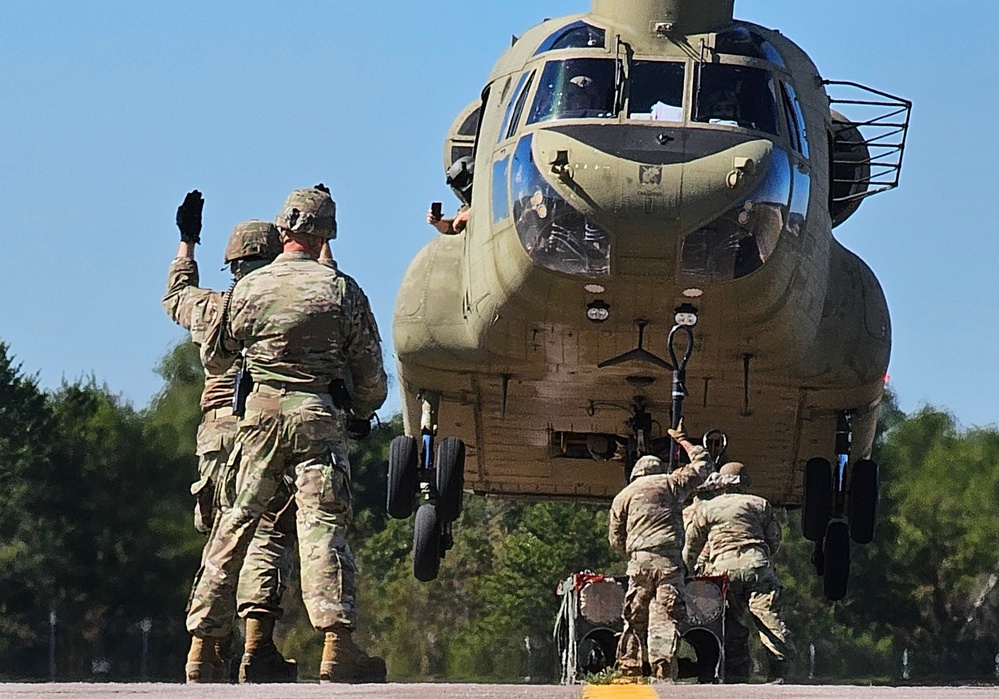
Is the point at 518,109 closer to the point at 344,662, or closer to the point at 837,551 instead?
the point at 837,551

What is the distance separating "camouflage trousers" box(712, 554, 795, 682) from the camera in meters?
15.2

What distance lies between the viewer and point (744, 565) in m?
15.3

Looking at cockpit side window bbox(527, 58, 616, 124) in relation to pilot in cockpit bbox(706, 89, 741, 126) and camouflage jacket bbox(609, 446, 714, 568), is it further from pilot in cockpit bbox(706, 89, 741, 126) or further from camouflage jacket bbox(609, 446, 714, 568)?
camouflage jacket bbox(609, 446, 714, 568)

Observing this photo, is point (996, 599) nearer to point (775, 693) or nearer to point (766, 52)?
point (766, 52)

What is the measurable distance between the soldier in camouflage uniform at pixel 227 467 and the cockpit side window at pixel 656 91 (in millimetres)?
4140

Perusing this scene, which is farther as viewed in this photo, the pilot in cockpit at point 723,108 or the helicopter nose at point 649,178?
the pilot in cockpit at point 723,108

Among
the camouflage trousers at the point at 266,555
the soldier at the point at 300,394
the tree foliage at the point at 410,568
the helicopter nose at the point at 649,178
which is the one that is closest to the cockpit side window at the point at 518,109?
the helicopter nose at the point at 649,178

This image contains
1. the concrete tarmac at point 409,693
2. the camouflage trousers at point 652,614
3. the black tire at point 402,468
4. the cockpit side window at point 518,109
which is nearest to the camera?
the concrete tarmac at point 409,693

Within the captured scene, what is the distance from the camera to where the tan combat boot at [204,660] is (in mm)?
10133

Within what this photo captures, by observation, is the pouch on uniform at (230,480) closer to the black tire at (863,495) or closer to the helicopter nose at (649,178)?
the helicopter nose at (649,178)

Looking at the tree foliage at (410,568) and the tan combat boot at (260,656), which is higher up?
the tree foliage at (410,568)

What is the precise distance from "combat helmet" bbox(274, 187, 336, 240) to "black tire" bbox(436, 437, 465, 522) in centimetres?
738

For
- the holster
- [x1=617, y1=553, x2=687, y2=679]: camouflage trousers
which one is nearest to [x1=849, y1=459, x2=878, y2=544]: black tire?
[x1=617, y1=553, x2=687, y2=679]: camouflage trousers

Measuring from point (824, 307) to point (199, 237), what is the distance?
663 centimetres
